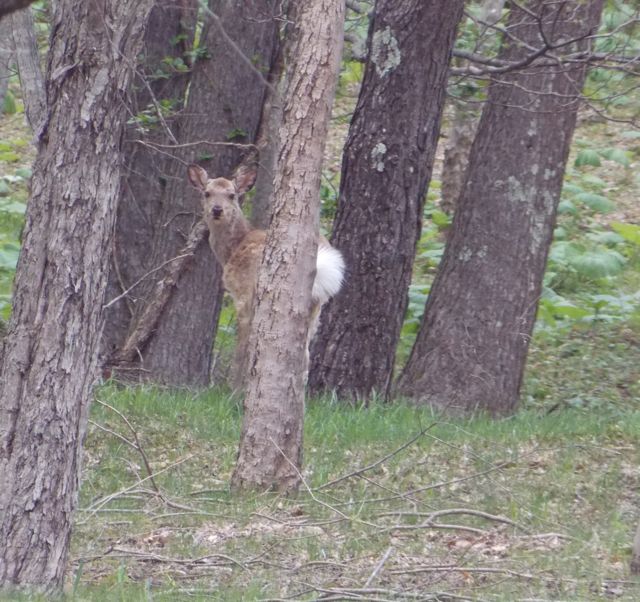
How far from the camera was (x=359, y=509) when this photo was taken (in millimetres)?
7117

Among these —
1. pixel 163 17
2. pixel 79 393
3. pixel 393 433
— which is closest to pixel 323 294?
pixel 393 433

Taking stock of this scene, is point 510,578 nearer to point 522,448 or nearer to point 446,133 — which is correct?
point 522,448

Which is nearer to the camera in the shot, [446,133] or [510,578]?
[510,578]

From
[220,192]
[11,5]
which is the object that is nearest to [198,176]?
[220,192]

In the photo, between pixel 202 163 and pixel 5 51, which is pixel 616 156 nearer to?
pixel 202 163

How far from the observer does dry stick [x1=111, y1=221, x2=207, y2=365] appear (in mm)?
11008

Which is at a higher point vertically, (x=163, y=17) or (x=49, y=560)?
(x=163, y=17)

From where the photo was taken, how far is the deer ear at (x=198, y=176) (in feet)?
35.0

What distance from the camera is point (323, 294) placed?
9641 millimetres

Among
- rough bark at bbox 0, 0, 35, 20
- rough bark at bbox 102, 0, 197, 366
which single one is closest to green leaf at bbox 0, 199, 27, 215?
rough bark at bbox 102, 0, 197, 366

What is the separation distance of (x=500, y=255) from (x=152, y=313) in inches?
135

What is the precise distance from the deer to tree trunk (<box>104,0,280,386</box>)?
0.29 metres

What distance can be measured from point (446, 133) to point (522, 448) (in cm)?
1557

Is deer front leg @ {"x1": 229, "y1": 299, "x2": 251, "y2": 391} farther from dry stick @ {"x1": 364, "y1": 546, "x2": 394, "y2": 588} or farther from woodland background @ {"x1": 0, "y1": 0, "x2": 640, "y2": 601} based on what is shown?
dry stick @ {"x1": 364, "y1": 546, "x2": 394, "y2": 588}
